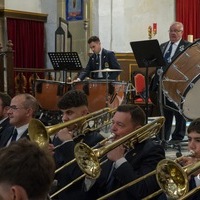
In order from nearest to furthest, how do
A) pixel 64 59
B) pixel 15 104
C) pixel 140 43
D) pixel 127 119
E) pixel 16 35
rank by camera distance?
1. pixel 127 119
2. pixel 15 104
3. pixel 140 43
4. pixel 64 59
5. pixel 16 35

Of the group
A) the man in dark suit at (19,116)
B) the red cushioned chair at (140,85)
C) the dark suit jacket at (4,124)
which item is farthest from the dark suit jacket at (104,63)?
the man in dark suit at (19,116)

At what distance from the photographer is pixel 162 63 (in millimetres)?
5551

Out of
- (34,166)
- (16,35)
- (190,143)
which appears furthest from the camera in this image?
(16,35)

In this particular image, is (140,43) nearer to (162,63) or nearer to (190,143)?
(162,63)

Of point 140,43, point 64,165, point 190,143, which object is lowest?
point 64,165

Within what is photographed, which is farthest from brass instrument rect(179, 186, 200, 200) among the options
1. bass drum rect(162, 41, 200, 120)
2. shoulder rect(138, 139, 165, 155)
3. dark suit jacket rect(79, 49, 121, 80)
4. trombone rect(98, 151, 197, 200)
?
dark suit jacket rect(79, 49, 121, 80)

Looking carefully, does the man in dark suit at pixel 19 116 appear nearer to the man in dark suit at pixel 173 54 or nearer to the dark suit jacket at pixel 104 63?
the man in dark suit at pixel 173 54

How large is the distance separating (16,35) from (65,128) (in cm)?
968

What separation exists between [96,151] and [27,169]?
46.3 inches

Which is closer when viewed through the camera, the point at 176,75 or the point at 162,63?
the point at 176,75

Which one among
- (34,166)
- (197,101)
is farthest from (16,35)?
(34,166)

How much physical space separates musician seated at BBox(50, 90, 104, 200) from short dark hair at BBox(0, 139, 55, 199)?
1464 millimetres

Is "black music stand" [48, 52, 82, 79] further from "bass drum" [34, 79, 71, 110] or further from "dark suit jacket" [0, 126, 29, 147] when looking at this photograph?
"dark suit jacket" [0, 126, 29, 147]

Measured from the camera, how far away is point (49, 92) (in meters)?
7.83
